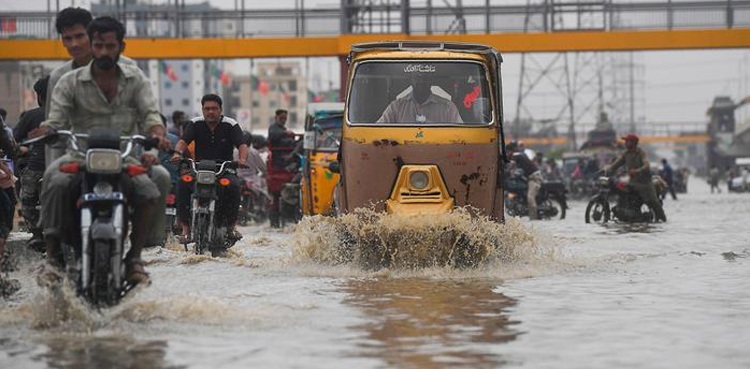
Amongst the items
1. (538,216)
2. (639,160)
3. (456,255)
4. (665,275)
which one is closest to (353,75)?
(456,255)

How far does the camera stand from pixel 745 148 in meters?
135

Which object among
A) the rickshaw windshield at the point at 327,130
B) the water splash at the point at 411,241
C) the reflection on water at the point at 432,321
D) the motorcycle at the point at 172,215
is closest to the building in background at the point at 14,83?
the rickshaw windshield at the point at 327,130

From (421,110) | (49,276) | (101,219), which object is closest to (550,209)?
(421,110)

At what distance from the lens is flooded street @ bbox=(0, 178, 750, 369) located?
7168 millimetres

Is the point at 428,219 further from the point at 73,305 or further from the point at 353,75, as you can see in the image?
the point at 73,305

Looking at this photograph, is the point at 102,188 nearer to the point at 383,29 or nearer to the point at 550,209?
the point at 550,209

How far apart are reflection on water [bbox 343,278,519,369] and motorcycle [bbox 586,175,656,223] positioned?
533 inches

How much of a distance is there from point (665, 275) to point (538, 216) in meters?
16.4

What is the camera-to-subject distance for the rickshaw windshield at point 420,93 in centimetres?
1438

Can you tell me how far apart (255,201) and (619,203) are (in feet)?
22.4

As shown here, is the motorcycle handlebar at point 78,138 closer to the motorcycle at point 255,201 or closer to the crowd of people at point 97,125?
the crowd of people at point 97,125

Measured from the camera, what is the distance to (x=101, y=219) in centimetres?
832

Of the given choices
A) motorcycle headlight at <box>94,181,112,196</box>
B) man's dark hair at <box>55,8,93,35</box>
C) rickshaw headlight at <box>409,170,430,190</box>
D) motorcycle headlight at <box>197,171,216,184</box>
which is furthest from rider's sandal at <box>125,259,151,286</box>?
motorcycle headlight at <box>197,171,216,184</box>

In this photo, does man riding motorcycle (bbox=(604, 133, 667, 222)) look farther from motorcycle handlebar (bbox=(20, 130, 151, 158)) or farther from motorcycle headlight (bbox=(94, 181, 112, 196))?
motorcycle headlight (bbox=(94, 181, 112, 196))
